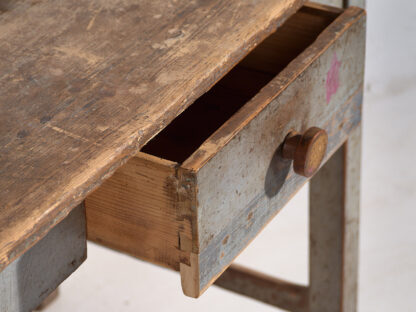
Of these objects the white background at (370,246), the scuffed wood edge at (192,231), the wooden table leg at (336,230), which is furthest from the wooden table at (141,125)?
the white background at (370,246)

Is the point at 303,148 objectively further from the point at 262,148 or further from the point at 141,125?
the point at 141,125

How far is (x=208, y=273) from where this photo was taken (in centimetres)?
103

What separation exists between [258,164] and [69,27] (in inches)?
11.3

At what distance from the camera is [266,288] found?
5.98 feet

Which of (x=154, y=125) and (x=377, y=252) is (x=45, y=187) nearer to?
(x=154, y=125)

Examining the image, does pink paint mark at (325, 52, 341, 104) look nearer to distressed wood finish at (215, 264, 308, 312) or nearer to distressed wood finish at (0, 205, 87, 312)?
distressed wood finish at (0, 205, 87, 312)

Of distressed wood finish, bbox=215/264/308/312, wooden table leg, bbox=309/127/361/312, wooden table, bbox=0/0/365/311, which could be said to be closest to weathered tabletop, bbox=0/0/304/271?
wooden table, bbox=0/0/365/311

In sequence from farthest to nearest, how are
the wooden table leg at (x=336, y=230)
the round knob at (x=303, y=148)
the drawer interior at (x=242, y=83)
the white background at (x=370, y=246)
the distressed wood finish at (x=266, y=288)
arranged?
the white background at (x=370, y=246) → the distressed wood finish at (x=266, y=288) → the wooden table leg at (x=336, y=230) → the drawer interior at (x=242, y=83) → the round knob at (x=303, y=148)

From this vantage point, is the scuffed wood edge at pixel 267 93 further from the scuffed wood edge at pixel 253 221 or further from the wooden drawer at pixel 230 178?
the scuffed wood edge at pixel 253 221

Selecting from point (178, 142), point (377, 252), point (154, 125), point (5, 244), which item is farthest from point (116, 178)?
point (377, 252)

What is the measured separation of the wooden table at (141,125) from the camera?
2.88ft

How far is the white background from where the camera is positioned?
2.14 metres

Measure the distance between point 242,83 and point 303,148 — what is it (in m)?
0.32

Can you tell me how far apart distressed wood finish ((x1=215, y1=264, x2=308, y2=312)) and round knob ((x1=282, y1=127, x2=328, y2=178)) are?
680mm
